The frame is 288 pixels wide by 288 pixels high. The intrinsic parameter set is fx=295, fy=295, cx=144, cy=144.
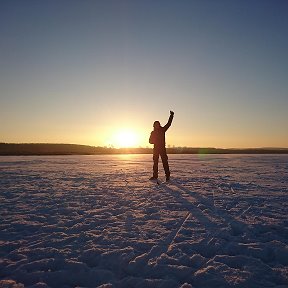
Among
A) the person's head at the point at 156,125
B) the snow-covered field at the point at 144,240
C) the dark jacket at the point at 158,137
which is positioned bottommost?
the snow-covered field at the point at 144,240

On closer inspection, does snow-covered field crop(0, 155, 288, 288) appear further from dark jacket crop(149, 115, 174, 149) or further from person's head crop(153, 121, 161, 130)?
person's head crop(153, 121, 161, 130)

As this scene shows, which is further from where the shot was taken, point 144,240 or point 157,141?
point 157,141

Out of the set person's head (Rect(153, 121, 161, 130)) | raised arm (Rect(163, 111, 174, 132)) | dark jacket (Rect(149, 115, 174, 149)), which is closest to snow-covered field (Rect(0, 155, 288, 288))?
dark jacket (Rect(149, 115, 174, 149))

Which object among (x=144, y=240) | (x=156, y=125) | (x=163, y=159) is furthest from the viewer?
(x=156, y=125)

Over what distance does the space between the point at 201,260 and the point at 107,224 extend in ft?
7.82

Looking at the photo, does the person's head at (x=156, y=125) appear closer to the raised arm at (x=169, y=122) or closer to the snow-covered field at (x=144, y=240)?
the raised arm at (x=169, y=122)

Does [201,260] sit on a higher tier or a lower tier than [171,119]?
lower

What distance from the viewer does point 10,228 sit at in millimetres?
5703

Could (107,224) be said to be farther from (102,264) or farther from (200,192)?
(200,192)

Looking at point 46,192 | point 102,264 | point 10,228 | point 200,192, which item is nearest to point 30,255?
point 102,264

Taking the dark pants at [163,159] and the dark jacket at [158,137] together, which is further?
the dark jacket at [158,137]

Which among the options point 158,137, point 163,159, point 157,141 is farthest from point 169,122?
point 163,159

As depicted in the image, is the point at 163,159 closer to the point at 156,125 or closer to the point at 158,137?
the point at 158,137

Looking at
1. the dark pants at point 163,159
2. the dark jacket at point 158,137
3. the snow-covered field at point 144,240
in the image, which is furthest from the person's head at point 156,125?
the snow-covered field at point 144,240
